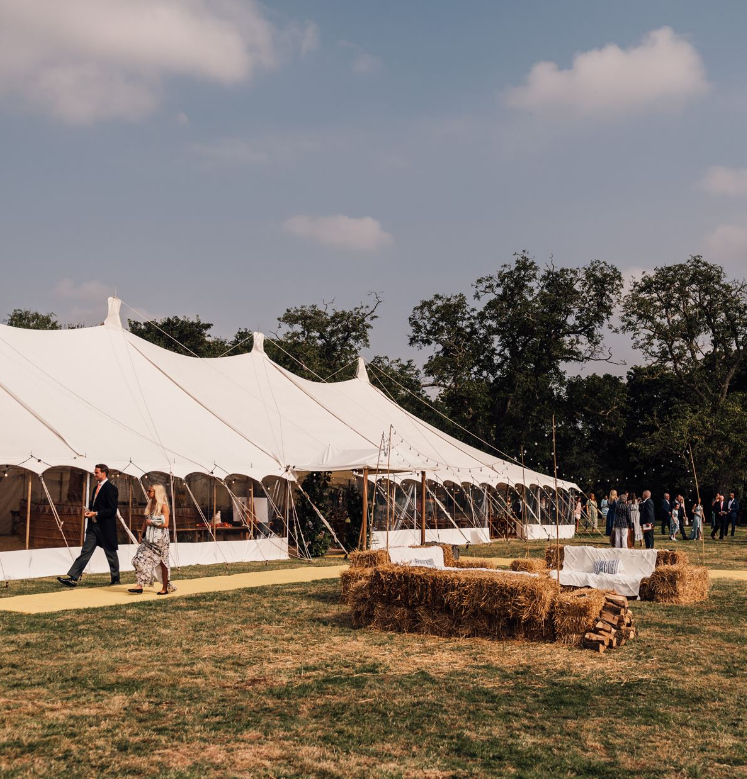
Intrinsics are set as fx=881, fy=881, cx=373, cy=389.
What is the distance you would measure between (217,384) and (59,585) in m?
10.0

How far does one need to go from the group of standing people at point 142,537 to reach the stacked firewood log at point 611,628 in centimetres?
536

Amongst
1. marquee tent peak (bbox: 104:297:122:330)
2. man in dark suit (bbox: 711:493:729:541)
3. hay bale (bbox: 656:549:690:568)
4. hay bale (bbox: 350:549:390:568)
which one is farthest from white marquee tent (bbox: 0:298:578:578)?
man in dark suit (bbox: 711:493:729:541)

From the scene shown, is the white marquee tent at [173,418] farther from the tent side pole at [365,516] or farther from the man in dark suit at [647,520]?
the man in dark suit at [647,520]

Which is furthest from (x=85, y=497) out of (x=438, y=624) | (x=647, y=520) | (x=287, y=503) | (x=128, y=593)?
(x=647, y=520)

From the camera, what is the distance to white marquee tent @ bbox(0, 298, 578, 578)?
15.1 m

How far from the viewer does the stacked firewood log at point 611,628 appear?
25.7 feet

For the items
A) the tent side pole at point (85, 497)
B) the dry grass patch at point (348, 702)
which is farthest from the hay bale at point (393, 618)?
the tent side pole at point (85, 497)

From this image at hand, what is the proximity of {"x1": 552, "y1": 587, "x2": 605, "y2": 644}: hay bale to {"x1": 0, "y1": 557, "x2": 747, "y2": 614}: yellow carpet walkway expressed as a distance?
5087 mm

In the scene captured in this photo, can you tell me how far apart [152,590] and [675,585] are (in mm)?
6753

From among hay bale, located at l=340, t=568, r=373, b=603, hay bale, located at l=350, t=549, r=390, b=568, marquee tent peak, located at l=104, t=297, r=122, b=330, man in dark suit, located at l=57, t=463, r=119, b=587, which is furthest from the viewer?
marquee tent peak, located at l=104, t=297, r=122, b=330

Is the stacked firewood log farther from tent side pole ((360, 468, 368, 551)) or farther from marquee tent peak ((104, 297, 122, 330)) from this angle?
marquee tent peak ((104, 297, 122, 330))

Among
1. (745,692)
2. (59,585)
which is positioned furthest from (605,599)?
(59,585)

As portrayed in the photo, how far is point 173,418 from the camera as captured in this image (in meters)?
18.3

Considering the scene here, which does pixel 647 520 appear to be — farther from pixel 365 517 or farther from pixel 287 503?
pixel 287 503
